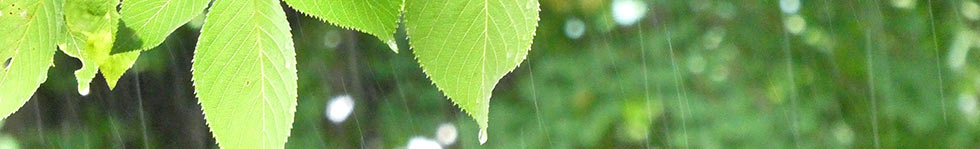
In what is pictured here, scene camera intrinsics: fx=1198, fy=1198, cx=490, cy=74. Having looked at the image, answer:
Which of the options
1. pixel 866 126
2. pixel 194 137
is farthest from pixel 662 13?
pixel 194 137

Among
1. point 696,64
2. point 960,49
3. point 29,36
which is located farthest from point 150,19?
point 960,49

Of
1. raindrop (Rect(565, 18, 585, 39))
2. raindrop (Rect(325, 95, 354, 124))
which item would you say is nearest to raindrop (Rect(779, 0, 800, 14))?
raindrop (Rect(565, 18, 585, 39))

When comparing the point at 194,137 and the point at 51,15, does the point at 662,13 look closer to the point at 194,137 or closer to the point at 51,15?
the point at 194,137

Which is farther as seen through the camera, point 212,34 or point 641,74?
point 641,74

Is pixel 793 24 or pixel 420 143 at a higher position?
pixel 793 24

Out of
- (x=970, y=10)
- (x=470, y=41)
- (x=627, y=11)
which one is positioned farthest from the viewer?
(x=627, y=11)

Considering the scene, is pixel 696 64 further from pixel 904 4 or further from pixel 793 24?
pixel 904 4
